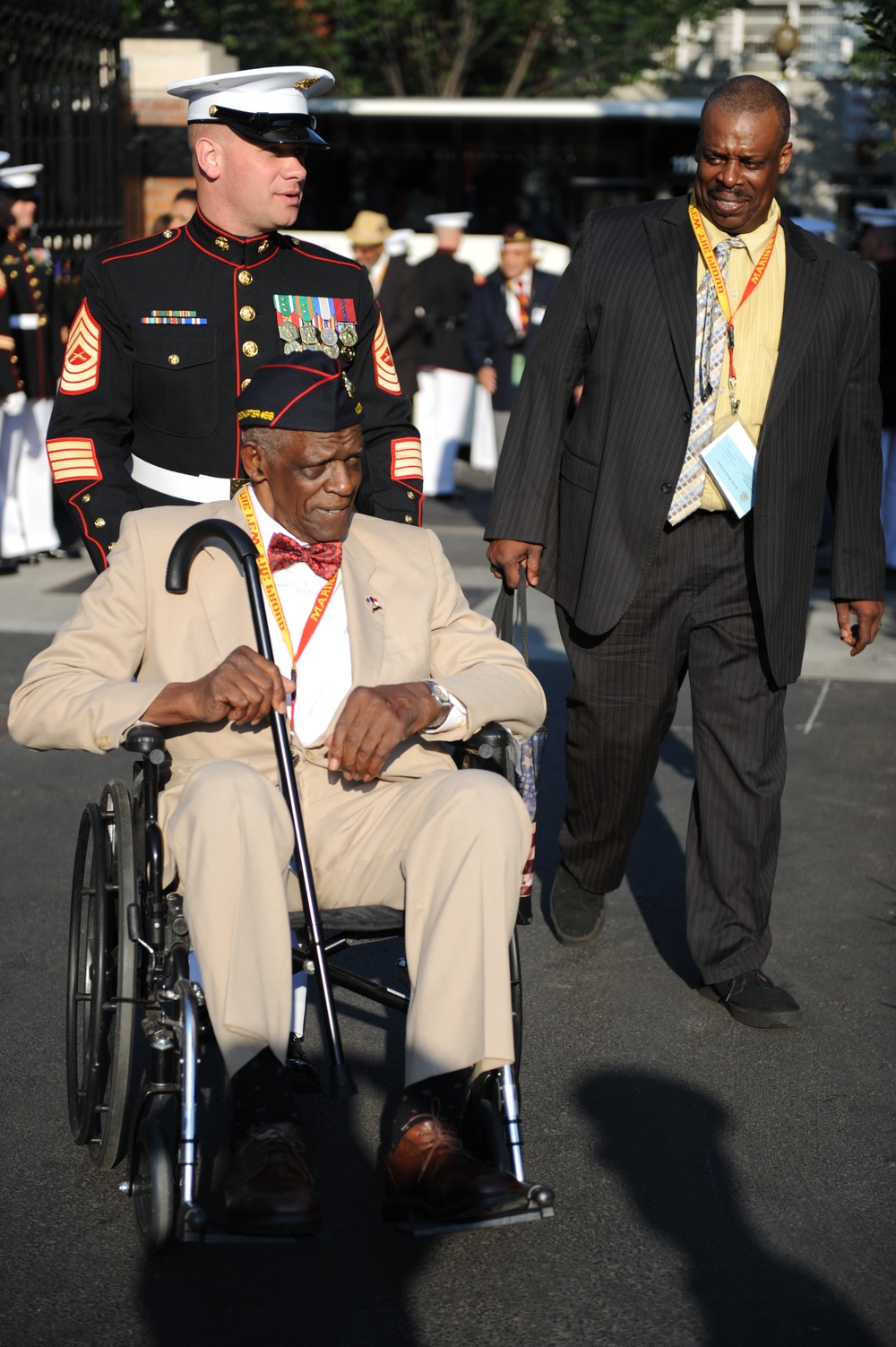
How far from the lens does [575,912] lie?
4730 mm

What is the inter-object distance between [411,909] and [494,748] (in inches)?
15.8

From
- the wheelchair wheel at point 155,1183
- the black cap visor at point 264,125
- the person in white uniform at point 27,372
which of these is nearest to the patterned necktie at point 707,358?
the black cap visor at point 264,125

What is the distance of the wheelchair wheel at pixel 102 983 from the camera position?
309 cm

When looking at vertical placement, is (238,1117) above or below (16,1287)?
above

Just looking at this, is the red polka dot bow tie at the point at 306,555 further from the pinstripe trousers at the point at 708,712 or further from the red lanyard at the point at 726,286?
the red lanyard at the point at 726,286

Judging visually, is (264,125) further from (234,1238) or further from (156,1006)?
(234,1238)

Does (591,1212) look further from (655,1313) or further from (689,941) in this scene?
(689,941)

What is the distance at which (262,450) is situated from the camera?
135 inches

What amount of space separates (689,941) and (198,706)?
5.61 feet

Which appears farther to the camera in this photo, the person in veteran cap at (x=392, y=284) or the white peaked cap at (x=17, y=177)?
the person in veteran cap at (x=392, y=284)

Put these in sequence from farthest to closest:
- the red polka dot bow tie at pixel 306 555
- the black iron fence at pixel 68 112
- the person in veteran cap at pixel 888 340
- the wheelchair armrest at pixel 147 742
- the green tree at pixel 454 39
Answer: the green tree at pixel 454 39 < the black iron fence at pixel 68 112 < the person in veteran cap at pixel 888 340 < the red polka dot bow tie at pixel 306 555 < the wheelchair armrest at pixel 147 742

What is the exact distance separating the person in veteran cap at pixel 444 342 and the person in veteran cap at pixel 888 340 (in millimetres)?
4262

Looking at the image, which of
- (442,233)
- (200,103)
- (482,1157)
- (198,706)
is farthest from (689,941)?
(442,233)

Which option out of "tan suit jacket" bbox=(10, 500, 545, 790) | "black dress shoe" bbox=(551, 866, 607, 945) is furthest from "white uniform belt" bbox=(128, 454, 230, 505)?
"black dress shoe" bbox=(551, 866, 607, 945)
